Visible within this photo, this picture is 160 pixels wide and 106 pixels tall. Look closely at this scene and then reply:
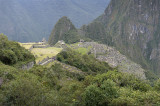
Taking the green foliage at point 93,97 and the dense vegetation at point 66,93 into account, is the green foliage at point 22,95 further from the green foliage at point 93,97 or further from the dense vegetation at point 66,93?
the green foliage at point 93,97

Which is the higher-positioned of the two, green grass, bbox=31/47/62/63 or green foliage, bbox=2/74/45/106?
green grass, bbox=31/47/62/63

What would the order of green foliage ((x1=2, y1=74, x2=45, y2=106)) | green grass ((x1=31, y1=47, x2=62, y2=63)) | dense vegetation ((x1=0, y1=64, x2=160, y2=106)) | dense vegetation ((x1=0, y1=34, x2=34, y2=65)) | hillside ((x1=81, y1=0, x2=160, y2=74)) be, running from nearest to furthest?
green foliage ((x1=2, y1=74, x2=45, y2=106)) < dense vegetation ((x1=0, y1=64, x2=160, y2=106)) < dense vegetation ((x1=0, y1=34, x2=34, y2=65)) < green grass ((x1=31, y1=47, x2=62, y2=63)) < hillside ((x1=81, y1=0, x2=160, y2=74))

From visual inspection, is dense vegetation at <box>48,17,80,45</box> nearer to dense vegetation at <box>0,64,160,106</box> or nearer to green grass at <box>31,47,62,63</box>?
green grass at <box>31,47,62,63</box>

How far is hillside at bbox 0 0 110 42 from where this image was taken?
125m

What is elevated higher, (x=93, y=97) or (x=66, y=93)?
(x=66, y=93)

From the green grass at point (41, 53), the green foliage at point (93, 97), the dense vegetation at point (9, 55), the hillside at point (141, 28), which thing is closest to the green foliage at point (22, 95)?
the green foliage at point (93, 97)

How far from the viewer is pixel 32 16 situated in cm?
→ 15788

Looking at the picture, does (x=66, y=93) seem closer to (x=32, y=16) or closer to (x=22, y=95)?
(x=22, y=95)

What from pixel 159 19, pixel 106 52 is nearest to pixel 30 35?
pixel 106 52

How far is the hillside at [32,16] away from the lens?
4924 inches

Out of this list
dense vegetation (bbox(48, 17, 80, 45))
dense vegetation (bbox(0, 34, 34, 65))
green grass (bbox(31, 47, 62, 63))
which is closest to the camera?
dense vegetation (bbox(0, 34, 34, 65))

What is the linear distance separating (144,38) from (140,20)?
1494 centimetres

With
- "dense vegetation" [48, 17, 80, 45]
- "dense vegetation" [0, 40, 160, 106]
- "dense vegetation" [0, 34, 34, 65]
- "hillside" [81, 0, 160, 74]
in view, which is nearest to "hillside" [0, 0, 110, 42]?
"dense vegetation" [48, 17, 80, 45]

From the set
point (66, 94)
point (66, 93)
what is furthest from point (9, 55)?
point (66, 94)
